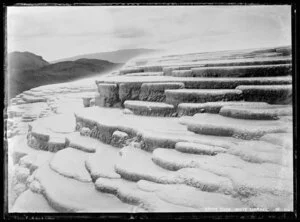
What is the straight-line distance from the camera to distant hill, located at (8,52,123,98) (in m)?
2.67

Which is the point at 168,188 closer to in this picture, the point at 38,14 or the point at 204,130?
the point at 204,130

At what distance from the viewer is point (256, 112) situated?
2.39m

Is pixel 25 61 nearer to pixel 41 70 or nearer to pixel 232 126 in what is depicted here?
pixel 41 70

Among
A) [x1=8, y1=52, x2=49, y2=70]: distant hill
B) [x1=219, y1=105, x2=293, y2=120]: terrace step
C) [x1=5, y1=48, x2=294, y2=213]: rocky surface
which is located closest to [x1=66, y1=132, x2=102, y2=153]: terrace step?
[x1=5, y1=48, x2=294, y2=213]: rocky surface

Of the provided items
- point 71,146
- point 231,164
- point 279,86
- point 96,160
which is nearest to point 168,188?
point 231,164

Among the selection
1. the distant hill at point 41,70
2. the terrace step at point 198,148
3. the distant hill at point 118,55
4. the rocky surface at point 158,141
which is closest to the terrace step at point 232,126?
the rocky surface at point 158,141

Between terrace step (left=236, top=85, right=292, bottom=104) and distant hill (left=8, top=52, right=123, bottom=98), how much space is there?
1.17 m

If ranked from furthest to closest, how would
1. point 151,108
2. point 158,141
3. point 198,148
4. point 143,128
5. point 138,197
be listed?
point 151,108, point 143,128, point 158,141, point 198,148, point 138,197

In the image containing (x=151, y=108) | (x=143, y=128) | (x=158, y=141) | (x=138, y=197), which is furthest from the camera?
(x=151, y=108)

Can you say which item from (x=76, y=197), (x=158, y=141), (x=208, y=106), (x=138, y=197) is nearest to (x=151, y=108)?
(x=158, y=141)

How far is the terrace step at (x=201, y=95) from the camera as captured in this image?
2521mm

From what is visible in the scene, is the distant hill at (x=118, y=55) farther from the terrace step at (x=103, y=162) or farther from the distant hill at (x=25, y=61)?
the terrace step at (x=103, y=162)

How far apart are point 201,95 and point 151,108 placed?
46 cm

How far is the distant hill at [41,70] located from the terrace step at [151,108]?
41 centimetres
